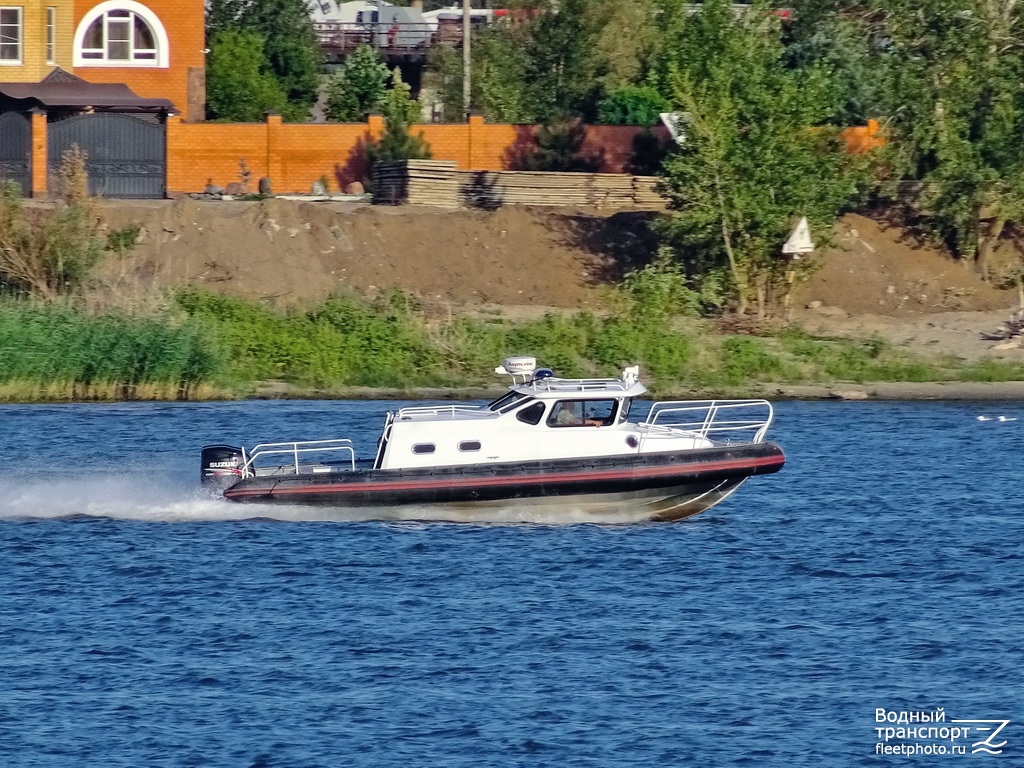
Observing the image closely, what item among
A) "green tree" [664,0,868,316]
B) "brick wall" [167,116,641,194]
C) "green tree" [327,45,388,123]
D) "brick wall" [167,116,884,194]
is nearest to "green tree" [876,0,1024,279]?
"green tree" [664,0,868,316]

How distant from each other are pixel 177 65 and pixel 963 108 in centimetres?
2811

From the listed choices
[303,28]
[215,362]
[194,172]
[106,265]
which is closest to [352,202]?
[194,172]

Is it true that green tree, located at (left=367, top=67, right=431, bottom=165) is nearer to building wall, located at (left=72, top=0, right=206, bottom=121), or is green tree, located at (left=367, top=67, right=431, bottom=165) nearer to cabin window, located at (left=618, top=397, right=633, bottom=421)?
building wall, located at (left=72, top=0, right=206, bottom=121)

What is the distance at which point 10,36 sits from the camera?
196 feet

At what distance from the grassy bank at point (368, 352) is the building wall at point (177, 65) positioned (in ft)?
67.1

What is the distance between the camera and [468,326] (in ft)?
145

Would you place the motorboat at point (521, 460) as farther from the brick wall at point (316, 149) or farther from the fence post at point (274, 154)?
the fence post at point (274, 154)

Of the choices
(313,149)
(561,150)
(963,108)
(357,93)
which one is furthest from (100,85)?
(963,108)

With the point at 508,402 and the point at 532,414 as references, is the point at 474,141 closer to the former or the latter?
the point at 508,402

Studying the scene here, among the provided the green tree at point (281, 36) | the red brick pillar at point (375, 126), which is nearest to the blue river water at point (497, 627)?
the red brick pillar at point (375, 126)

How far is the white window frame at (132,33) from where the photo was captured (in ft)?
204

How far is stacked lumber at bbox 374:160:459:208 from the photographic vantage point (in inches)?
2164

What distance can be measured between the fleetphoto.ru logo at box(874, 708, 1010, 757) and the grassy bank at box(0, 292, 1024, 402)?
23571mm

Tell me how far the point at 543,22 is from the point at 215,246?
86.4ft
